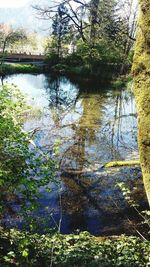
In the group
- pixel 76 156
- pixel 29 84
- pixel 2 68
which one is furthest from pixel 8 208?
pixel 2 68

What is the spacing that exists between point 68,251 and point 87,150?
9181 millimetres

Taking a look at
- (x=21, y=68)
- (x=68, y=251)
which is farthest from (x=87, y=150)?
(x=21, y=68)

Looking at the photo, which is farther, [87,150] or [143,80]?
[87,150]

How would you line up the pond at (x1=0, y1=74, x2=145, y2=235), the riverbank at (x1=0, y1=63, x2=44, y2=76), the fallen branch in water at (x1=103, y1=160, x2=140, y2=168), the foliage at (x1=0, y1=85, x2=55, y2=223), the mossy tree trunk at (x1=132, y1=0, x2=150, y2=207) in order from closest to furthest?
the mossy tree trunk at (x1=132, y1=0, x2=150, y2=207), the foliage at (x1=0, y1=85, x2=55, y2=223), the pond at (x1=0, y1=74, x2=145, y2=235), the fallen branch in water at (x1=103, y1=160, x2=140, y2=168), the riverbank at (x1=0, y1=63, x2=44, y2=76)

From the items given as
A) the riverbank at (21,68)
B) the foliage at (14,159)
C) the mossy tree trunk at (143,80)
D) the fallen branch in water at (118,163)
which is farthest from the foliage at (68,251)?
the riverbank at (21,68)

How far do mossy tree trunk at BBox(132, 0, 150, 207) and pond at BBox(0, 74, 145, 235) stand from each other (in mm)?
3141

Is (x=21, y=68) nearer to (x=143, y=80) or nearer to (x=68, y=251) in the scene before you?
(x=68, y=251)

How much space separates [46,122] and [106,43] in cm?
2525

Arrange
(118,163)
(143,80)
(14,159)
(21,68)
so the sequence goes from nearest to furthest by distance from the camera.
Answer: (143,80) < (14,159) < (118,163) < (21,68)

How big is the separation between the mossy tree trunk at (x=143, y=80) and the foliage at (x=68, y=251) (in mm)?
2862

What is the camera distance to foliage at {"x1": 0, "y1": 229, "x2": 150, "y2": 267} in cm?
600

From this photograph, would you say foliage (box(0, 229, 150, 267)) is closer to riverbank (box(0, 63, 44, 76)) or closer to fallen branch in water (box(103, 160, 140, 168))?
fallen branch in water (box(103, 160, 140, 168))

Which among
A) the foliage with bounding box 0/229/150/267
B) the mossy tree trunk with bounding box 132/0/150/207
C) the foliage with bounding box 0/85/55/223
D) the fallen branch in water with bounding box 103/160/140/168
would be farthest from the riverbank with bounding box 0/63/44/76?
the mossy tree trunk with bounding box 132/0/150/207

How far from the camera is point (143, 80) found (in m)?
3.61
